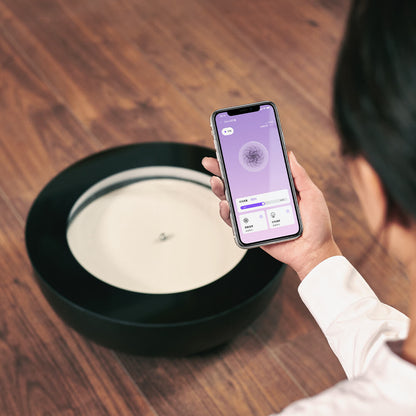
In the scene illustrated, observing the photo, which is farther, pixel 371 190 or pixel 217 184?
pixel 217 184

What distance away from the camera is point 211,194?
0.97m

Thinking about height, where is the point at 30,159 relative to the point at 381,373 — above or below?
below

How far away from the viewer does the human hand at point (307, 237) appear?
0.81m

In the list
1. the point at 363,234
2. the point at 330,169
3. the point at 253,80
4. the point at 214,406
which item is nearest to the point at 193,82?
the point at 253,80

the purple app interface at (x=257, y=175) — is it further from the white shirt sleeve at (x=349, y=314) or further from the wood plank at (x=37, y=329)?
the wood plank at (x=37, y=329)

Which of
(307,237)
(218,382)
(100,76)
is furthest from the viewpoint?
(100,76)

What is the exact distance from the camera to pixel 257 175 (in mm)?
832

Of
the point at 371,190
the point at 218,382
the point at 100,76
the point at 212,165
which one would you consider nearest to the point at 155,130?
the point at 100,76

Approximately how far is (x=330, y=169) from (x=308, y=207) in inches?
19.7

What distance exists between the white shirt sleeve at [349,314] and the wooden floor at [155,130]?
0.27 metres

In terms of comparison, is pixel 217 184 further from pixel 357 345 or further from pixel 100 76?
pixel 100 76

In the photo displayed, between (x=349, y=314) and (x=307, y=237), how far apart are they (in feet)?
0.46

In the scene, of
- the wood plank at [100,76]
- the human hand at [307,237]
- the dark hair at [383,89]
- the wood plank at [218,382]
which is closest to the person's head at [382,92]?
the dark hair at [383,89]

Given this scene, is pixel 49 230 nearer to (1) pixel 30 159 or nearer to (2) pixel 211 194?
(2) pixel 211 194
